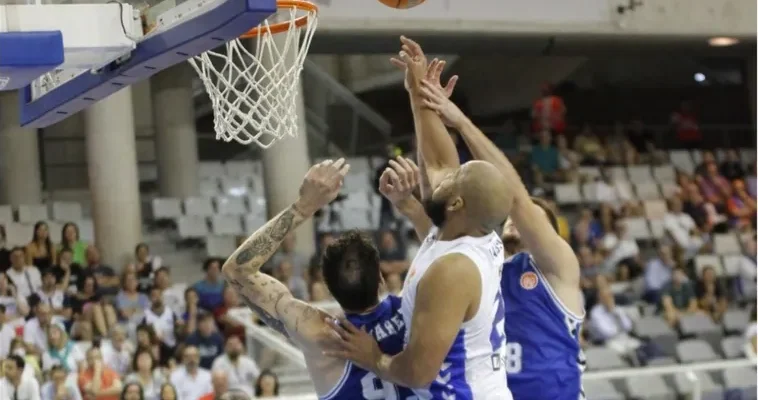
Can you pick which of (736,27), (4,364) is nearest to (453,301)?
(4,364)

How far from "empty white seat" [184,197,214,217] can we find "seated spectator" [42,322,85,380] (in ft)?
11.9

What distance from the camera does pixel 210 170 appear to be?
13.2 meters

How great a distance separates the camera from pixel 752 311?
38.0 feet

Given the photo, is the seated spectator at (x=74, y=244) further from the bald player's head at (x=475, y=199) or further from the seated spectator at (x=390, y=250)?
the bald player's head at (x=475, y=199)

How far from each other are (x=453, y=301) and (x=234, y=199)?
31.9 feet

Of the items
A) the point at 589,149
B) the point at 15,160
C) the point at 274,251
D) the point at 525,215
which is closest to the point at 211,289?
the point at 15,160

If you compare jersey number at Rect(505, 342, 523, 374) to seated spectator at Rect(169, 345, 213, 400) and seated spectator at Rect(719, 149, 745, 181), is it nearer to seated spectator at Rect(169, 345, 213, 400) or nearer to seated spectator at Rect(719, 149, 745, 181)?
seated spectator at Rect(169, 345, 213, 400)

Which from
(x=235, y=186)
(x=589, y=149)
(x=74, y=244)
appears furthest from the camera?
(x=589, y=149)

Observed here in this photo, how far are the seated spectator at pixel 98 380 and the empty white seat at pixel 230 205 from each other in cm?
406

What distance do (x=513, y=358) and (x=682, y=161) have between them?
11.4 metres

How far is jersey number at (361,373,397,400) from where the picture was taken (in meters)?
3.25

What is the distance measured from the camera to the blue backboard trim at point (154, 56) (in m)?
3.40

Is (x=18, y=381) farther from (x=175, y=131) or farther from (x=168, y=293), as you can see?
(x=175, y=131)

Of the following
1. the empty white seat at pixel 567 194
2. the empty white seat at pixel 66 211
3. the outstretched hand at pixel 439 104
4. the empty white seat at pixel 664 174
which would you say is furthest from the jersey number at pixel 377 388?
the empty white seat at pixel 664 174
